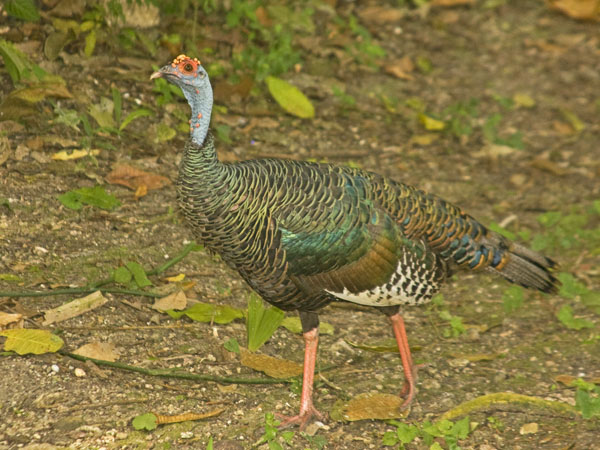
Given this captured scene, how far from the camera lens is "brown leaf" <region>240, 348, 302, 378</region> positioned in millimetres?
4293

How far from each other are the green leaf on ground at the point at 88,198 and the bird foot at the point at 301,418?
1855mm

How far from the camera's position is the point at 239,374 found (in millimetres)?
4266

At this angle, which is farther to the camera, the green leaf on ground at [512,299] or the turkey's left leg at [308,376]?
the green leaf on ground at [512,299]

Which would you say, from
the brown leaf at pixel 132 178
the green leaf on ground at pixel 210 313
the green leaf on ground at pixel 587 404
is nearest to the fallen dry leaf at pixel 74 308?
the green leaf on ground at pixel 210 313

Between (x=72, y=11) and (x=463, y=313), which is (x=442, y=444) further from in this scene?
(x=72, y=11)

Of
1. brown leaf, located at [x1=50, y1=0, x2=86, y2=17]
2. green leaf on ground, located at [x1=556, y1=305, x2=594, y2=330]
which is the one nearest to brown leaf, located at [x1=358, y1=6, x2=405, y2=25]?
brown leaf, located at [x1=50, y1=0, x2=86, y2=17]

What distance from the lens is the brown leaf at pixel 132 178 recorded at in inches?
209

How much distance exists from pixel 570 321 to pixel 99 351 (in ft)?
9.85

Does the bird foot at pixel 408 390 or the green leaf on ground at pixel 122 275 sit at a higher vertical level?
the green leaf on ground at pixel 122 275

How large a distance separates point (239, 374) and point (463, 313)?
69.5 inches

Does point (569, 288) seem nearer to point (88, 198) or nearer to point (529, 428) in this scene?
point (529, 428)

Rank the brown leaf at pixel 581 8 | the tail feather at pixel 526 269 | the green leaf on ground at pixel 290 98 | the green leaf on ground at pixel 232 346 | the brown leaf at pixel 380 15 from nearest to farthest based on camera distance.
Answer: the green leaf on ground at pixel 232 346, the tail feather at pixel 526 269, the green leaf on ground at pixel 290 98, the brown leaf at pixel 380 15, the brown leaf at pixel 581 8

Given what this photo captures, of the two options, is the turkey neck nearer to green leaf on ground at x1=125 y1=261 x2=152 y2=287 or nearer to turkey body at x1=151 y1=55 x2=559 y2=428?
turkey body at x1=151 y1=55 x2=559 y2=428

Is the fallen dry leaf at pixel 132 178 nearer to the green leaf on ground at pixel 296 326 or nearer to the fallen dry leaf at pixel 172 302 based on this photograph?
the fallen dry leaf at pixel 172 302
